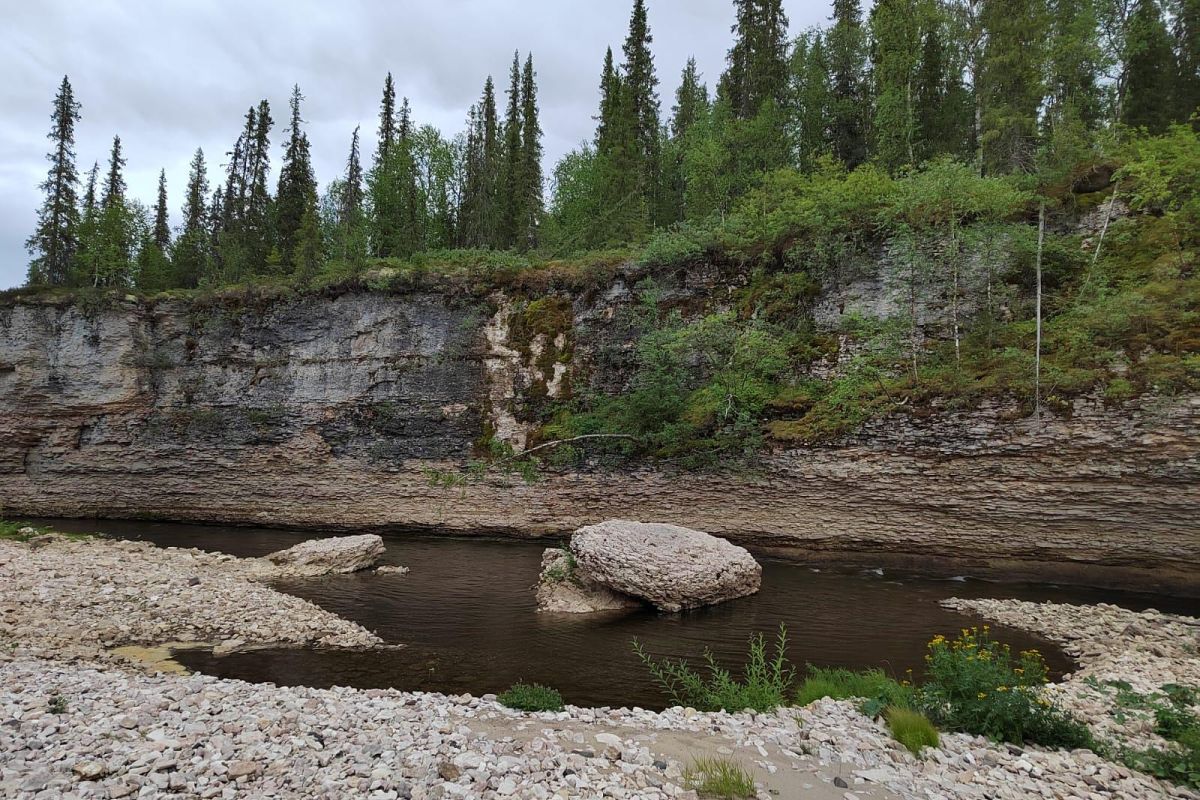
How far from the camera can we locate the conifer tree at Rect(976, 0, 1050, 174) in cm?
2248

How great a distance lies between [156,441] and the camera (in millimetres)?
26562

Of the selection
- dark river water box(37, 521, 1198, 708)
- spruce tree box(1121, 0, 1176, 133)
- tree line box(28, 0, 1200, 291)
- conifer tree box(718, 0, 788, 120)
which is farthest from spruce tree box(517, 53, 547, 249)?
spruce tree box(1121, 0, 1176, 133)

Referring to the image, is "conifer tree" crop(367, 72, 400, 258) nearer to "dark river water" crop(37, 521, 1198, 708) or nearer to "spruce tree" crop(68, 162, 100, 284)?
"spruce tree" crop(68, 162, 100, 284)

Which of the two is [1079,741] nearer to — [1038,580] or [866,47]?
[1038,580]

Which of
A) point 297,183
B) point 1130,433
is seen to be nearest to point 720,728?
point 1130,433

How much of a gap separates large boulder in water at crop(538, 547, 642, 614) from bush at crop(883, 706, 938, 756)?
23.6 ft

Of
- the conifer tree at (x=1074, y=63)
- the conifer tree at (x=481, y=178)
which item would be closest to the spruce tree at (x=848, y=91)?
the conifer tree at (x=1074, y=63)

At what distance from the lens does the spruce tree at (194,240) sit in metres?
39.6

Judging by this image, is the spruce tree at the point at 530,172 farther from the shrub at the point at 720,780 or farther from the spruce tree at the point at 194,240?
the shrub at the point at 720,780

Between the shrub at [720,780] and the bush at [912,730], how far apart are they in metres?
1.71

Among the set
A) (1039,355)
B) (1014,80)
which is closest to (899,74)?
(1014,80)

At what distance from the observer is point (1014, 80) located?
2336 cm

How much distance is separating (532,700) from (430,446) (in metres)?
18.8

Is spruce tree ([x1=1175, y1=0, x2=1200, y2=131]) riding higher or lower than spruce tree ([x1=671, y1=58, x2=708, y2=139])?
lower
